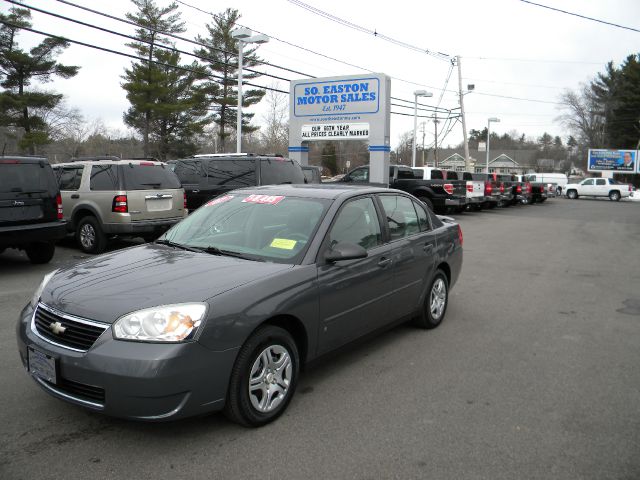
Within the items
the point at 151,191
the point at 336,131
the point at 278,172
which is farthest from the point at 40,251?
the point at 336,131

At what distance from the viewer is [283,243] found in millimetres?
4066

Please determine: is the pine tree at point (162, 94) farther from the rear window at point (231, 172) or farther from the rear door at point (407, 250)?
the rear door at point (407, 250)

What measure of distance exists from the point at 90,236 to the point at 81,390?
762cm

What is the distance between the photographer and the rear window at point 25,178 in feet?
26.0

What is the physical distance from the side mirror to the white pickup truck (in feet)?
151

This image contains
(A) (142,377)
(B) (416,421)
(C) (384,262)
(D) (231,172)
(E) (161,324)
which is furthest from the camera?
(D) (231,172)

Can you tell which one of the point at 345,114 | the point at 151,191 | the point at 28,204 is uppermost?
the point at 345,114

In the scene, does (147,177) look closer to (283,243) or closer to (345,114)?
(283,243)

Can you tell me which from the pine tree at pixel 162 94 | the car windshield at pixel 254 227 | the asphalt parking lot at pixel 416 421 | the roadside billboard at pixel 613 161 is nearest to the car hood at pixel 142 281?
the car windshield at pixel 254 227

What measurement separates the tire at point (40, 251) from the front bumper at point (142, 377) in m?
6.50

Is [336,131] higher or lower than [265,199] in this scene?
higher

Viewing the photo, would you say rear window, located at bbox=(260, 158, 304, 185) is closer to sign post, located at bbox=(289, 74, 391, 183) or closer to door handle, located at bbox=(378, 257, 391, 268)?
door handle, located at bbox=(378, 257, 391, 268)

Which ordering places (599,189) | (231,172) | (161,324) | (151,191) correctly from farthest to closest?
(599,189)
(231,172)
(151,191)
(161,324)

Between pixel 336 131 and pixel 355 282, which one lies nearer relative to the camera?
pixel 355 282
